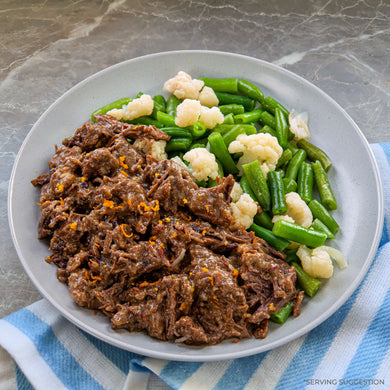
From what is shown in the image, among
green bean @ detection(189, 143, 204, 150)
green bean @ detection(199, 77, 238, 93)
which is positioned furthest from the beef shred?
green bean @ detection(199, 77, 238, 93)

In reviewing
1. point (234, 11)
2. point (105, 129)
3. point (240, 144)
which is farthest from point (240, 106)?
point (234, 11)

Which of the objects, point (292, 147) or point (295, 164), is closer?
point (295, 164)

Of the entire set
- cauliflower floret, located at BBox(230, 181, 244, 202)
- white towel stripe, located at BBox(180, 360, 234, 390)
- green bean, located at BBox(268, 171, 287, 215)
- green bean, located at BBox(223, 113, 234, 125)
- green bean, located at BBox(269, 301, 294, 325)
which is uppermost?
green bean, located at BBox(223, 113, 234, 125)

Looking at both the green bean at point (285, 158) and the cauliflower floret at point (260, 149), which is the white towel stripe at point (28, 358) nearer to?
the cauliflower floret at point (260, 149)

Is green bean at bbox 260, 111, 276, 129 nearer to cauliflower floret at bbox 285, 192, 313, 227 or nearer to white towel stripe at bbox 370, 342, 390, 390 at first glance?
cauliflower floret at bbox 285, 192, 313, 227

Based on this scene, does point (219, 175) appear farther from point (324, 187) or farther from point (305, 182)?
point (324, 187)

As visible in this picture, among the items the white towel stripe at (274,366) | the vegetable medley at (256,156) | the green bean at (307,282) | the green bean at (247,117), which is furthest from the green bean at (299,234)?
the green bean at (247,117)

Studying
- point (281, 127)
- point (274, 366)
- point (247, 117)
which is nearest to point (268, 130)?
point (281, 127)
